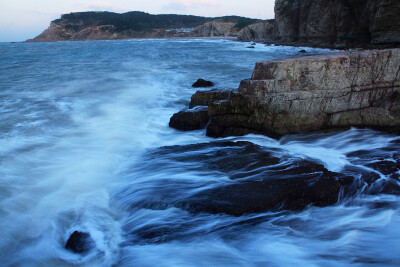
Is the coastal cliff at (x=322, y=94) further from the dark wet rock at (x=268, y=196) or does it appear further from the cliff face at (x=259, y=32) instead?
the cliff face at (x=259, y=32)

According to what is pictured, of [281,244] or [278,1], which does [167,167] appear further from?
[278,1]

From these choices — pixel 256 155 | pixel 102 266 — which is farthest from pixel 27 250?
pixel 256 155

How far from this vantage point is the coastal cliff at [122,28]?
108750mm

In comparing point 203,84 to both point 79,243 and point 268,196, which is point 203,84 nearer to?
point 268,196

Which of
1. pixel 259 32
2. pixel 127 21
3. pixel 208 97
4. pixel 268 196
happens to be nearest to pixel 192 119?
pixel 208 97

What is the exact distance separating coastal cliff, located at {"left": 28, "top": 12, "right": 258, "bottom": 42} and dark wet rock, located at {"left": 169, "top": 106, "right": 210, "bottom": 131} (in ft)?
325

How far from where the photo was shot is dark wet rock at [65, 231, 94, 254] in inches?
142

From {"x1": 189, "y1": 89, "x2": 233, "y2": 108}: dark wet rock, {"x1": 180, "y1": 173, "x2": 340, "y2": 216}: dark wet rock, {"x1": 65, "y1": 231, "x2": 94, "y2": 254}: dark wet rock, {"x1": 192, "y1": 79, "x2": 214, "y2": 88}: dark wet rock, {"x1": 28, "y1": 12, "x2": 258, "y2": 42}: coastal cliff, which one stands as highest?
{"x1": 28, "y1": 12, "x2": 258, "y2": 42}: coastal cliff

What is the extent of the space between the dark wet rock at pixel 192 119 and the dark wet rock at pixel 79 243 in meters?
4.21

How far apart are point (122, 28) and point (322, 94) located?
128133 mm

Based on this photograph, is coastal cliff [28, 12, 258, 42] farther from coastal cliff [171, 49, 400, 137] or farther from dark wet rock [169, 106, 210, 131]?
coastal cliff [171, 49, 400, 137]

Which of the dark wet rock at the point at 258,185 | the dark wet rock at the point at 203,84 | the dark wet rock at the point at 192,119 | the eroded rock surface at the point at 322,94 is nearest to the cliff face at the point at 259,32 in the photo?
the dark wet rock at the point at 203,84

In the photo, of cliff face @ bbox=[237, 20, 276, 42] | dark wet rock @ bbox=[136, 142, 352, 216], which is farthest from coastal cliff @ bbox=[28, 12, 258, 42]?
dark wet rock @ bbox=[136, 142, 352, 216]

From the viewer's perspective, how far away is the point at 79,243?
3691 millimetres
